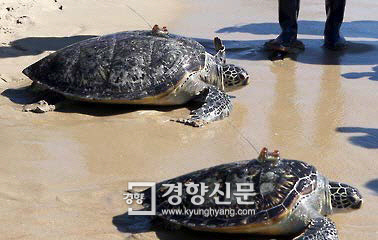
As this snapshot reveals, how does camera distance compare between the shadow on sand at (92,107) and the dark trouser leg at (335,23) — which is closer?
the shadow on sand at (92,107)

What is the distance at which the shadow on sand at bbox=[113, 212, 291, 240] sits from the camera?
374 cm

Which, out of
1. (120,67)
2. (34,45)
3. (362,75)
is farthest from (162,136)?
(34,45)

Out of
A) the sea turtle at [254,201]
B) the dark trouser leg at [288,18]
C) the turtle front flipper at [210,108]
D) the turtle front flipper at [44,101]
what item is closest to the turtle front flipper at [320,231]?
the sea turtle at [254,201]

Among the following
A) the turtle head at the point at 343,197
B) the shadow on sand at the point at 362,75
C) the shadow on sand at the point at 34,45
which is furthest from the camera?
the shadow on sand at the point at 34,45

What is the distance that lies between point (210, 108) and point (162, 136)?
66 centimetres

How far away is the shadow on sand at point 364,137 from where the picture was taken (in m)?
5.26

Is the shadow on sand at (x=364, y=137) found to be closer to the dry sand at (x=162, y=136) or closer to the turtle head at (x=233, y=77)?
the dry sand at (x=162, y=136)

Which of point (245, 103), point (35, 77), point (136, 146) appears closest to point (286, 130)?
point (245, 103)

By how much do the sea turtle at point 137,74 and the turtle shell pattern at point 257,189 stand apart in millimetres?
1947

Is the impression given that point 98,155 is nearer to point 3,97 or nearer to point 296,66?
point 3,97

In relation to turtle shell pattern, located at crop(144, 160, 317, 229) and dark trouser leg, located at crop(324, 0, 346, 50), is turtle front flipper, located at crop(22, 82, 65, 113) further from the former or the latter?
dark trouser leg, located at crop(324, 0, 346, 50)

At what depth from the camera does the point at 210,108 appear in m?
5.82

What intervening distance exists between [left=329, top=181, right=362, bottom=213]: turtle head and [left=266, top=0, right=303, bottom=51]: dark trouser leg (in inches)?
173

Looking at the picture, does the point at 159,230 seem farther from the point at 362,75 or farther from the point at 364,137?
the point at 362,75
